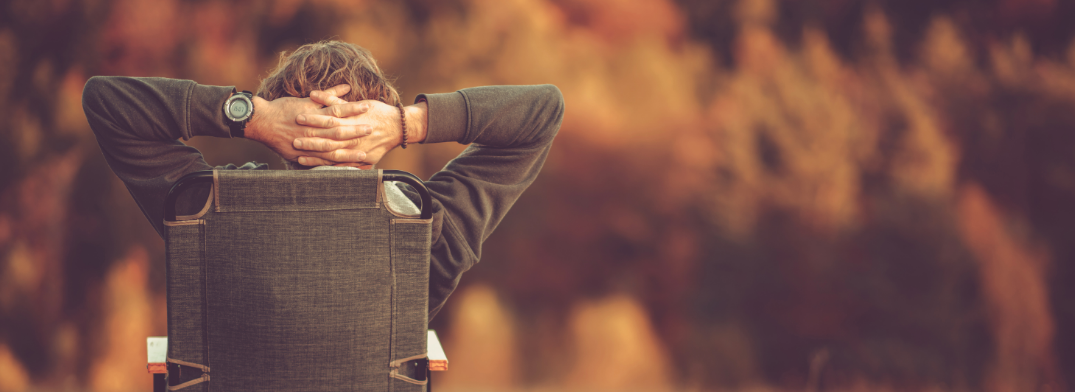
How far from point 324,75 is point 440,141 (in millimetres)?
206

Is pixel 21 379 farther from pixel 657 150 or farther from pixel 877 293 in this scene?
pixel 877 293

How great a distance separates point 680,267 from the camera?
3754 millimetres

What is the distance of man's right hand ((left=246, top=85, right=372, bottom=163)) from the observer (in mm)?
1053

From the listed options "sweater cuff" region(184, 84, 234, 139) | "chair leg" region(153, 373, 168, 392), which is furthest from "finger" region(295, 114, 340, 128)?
"chair leg" region(153, 373, 168, 392)

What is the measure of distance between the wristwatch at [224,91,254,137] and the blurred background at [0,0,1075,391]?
2688 millimetres

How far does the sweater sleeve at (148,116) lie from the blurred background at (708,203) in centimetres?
268

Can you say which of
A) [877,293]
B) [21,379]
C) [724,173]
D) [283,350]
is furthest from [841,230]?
[21,379]

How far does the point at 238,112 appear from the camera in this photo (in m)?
1.04

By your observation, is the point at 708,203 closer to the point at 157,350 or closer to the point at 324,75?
the point at 324,75

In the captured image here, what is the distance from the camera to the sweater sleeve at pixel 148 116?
40.2 inches

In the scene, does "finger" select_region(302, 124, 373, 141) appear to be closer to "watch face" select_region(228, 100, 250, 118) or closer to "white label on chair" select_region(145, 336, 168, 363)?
"watch face" select_region(228, 100, 250, 118)

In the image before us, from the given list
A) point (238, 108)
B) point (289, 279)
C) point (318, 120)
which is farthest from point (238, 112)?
point (289, 279)

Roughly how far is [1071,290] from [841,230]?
117cm

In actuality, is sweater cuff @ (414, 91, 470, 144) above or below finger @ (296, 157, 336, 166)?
above
